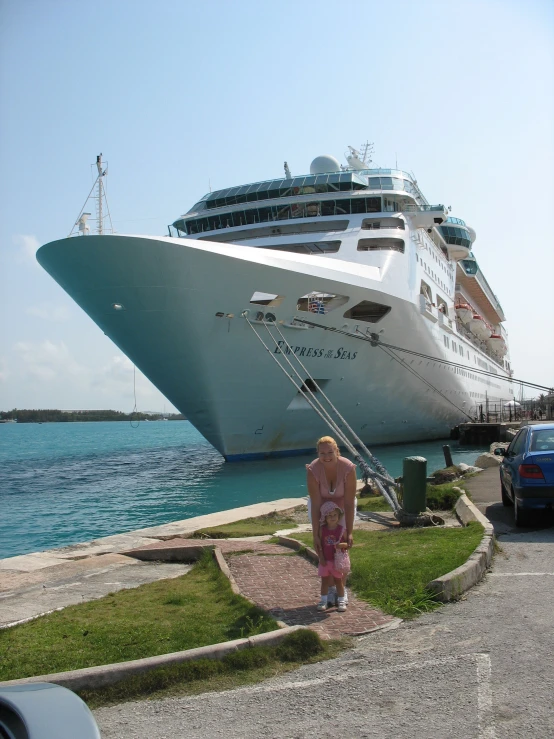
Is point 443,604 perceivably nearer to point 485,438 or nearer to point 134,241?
point 134,241

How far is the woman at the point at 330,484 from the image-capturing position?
5.12m

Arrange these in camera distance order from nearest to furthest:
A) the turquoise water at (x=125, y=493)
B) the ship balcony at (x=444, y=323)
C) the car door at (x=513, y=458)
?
1. the car door at (x=513, y=458)
2. the turquoise water at (x=125, y=493)
3. the ship balcony at (x=444, y=323)

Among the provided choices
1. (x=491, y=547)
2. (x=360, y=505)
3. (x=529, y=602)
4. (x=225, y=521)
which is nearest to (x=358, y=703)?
(x=529, y=602)

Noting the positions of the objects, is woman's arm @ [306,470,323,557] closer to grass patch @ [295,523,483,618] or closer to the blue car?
grass patch @ [295,523,483,618]

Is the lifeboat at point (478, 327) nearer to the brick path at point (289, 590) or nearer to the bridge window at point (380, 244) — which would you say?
the bridge window at point (380, 244)

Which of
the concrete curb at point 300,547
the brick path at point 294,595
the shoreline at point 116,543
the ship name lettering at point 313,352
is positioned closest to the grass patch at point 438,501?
the shoreline at point 116,543

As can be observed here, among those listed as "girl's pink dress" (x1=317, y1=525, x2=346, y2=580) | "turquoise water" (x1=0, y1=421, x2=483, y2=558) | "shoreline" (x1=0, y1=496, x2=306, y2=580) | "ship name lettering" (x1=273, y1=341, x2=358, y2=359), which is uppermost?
"ship name lettering" (x1=273, y1=341, x2=358, y2=359)

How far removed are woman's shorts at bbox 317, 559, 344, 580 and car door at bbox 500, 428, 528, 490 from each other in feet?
14.2

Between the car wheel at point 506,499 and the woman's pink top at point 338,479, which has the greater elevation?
the woman's pink top at point 338,479

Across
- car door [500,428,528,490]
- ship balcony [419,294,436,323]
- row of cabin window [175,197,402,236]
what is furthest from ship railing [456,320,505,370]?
car door [500,428,528,490]

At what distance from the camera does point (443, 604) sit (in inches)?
198

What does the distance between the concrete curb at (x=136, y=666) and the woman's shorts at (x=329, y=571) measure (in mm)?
896

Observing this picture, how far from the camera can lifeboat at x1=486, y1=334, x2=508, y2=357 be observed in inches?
1995

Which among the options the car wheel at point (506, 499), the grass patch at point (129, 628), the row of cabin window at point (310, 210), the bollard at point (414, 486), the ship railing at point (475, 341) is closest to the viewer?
the grass patch at point (129, 628)
